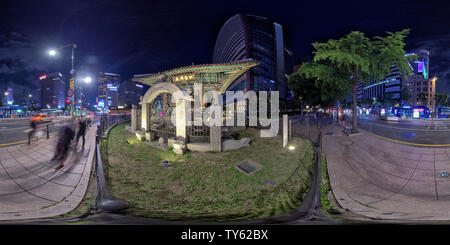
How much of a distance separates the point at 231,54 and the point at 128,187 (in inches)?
1743

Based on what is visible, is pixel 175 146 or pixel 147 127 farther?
pixel 147 127

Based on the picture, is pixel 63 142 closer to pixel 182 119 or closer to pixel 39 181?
pixel 39 181

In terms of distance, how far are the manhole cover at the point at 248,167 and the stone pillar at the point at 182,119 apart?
2932 millimetres

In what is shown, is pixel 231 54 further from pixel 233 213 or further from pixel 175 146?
pixel 233 213

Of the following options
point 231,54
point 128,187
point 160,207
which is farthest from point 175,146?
point 231,54

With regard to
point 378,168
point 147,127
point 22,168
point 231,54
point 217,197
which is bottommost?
point 217,197

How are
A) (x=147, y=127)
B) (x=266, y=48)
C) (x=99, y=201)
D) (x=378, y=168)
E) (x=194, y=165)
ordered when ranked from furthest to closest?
(x=266, y=48), (x=147, y=127), (x=194, y=165), (x=378, y=168), (x=99, y=201)

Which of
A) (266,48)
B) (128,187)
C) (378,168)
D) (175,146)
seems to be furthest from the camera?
(266,48)

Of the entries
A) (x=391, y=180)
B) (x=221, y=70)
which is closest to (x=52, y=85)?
(x=221, y=70)

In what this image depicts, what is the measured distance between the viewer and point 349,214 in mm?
3080

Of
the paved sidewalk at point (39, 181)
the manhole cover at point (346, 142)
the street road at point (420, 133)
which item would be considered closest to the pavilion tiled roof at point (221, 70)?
the manhole cover at point (346, 142)

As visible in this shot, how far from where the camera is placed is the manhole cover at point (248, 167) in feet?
15.6

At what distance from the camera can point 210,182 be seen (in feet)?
14.7

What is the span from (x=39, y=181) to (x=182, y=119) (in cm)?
445
